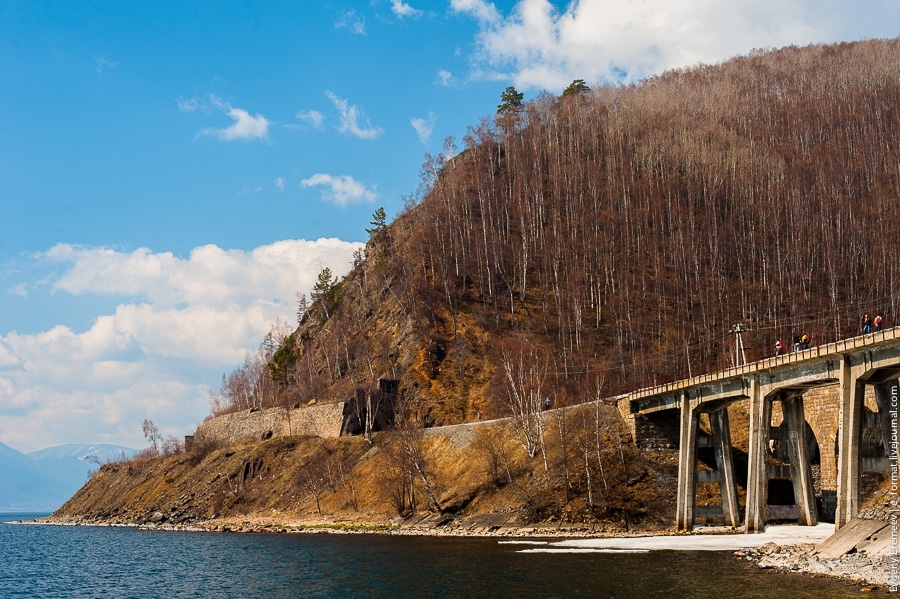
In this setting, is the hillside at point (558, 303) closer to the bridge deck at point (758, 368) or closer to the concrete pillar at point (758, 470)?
the bridge deck at point (758, 368)

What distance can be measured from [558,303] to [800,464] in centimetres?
5942

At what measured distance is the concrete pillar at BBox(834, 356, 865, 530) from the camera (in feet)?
164

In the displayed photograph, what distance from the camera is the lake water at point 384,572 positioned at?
138 ft

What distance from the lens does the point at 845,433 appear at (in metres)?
51.5

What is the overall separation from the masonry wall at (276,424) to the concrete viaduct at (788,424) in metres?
44.2

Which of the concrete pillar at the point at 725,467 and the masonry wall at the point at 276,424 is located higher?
the masonry wall at the point at 276,424

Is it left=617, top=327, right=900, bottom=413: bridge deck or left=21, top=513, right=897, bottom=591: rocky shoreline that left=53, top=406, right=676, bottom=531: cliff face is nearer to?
left=21, top=513, right=897, bottom=591: rocky shoreline

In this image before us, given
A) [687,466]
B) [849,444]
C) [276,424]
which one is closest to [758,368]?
[849,444]

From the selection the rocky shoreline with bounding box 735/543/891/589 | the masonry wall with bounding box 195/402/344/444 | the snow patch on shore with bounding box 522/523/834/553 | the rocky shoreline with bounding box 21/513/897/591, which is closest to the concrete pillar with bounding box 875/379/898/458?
the snow patch on shore with bounding box 522/523/834/553

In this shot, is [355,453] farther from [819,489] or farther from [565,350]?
[819,489]

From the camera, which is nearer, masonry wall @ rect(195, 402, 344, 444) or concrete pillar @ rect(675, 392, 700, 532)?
concrete pillar @ rect(675, 392, 700, 532)

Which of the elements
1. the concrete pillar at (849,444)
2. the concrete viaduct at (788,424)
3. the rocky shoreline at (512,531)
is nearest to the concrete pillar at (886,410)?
the concrete viaduct at (788,424)

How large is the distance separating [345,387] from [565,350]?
3258cm

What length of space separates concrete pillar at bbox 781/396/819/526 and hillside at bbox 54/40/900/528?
12.0 m
